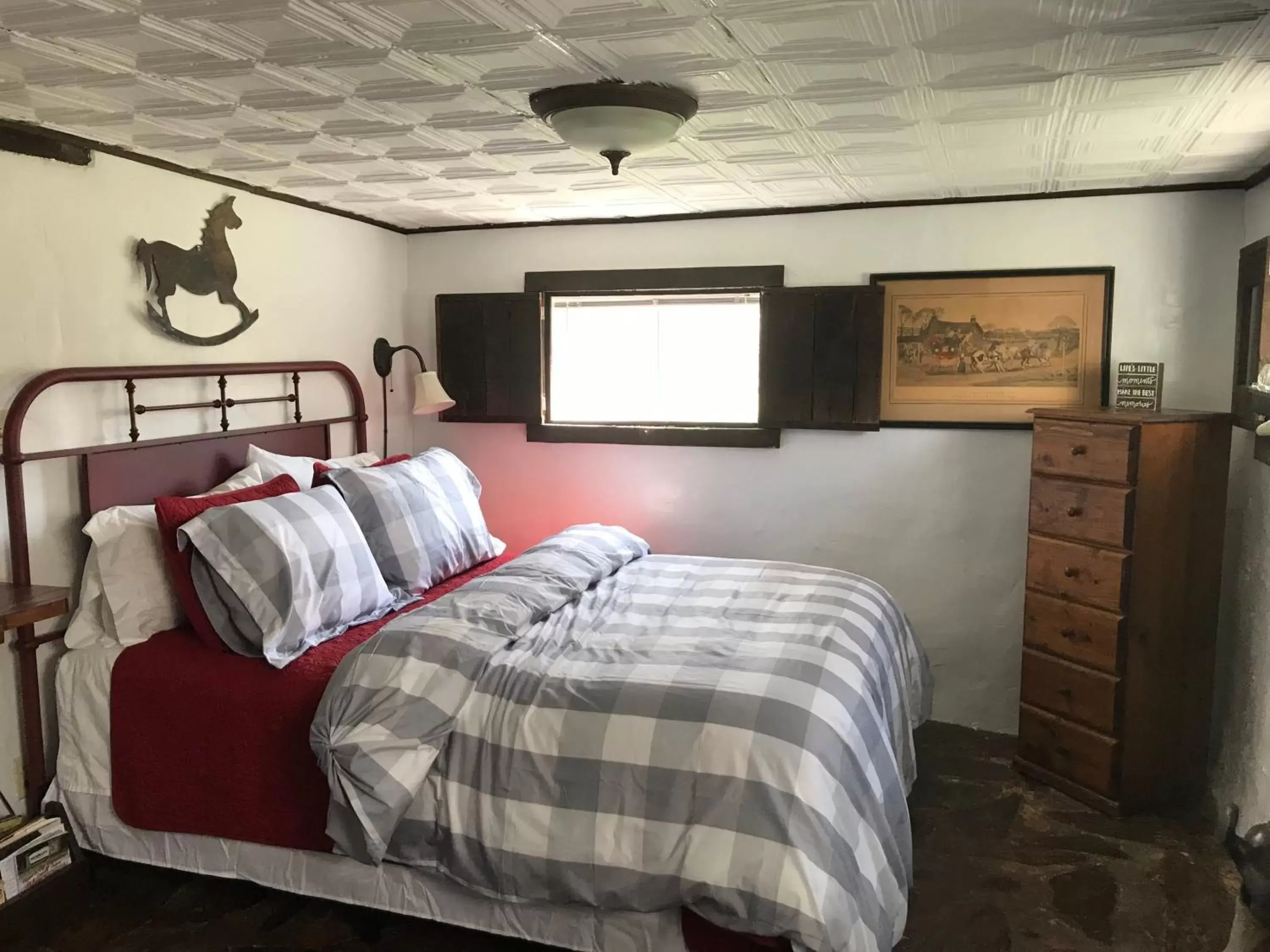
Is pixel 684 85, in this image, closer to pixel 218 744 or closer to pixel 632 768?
pixel 632 768

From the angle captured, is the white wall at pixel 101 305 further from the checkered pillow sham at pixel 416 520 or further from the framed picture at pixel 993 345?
the framed picture at pixel 993 345

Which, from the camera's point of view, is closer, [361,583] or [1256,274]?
[361,583]

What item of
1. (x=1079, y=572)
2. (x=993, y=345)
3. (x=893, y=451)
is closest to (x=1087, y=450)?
(x=1079, y=572)

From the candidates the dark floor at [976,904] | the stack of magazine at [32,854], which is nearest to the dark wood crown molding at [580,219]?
the stack of magazine at [32,854]

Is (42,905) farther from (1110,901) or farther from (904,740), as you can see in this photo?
(1110,901)

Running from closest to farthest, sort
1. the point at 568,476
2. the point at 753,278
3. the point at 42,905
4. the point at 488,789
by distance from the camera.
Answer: the point at 488,789
the point at 42,905
the point at 753,278
the point at 568,476

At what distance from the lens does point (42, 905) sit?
2.36 m

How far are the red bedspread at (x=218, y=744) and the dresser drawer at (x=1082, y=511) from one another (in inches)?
88.3

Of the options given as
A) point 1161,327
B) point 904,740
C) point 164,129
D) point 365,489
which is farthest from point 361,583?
point 1161,327

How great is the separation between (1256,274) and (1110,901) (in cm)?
197

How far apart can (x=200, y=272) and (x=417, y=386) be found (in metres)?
1.06

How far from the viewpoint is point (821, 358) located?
3.64m

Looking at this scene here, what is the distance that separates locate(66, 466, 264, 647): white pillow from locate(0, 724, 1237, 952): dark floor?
25.9 inches

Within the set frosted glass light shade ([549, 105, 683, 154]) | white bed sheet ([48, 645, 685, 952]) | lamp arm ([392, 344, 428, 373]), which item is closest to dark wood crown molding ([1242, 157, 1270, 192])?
frosted glass light shade ([549, 105, 683, 154])
